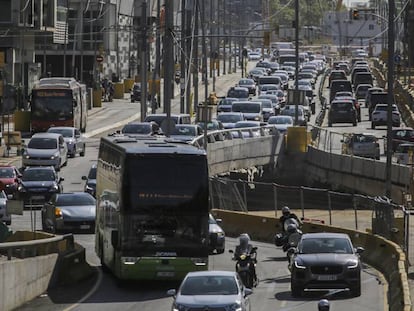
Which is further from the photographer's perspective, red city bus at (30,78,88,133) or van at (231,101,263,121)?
van at (231,101,263,121)

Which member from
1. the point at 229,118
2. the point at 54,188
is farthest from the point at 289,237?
the point at 229,118

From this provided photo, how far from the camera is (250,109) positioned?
83.8m

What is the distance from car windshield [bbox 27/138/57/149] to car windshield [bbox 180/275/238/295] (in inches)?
1460

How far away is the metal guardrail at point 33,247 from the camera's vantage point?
2860cm

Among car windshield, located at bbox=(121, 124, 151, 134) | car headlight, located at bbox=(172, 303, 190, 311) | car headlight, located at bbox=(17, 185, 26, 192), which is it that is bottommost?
car headlight, located at bbox=(17, 185, 26, 192)

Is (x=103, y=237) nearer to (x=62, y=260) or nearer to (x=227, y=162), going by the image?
(x=62, y=260)

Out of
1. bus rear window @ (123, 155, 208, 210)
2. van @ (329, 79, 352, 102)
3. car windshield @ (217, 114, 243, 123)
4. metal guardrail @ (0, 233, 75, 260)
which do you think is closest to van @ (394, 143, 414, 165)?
car windshield @ (217, 114, 243, 123)

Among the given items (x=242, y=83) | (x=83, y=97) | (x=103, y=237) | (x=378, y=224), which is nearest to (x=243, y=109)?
(x=83, y=97)

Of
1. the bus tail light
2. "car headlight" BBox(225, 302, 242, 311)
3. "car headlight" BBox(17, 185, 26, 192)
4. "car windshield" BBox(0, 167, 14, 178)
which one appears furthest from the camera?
"car windshield" BBox(0, 167, 14, 178)

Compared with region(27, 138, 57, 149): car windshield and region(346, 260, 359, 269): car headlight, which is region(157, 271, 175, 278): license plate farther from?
region(27, 138, 57, 149): car windshield

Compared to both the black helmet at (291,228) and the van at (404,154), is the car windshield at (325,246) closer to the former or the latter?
the black helmet at (291,228)

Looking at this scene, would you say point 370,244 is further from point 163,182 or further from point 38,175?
point 38,175

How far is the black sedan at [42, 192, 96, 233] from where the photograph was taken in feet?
135

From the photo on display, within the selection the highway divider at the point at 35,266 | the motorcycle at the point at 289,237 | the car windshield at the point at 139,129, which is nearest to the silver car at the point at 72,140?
the car windshield at the point at 139,129
